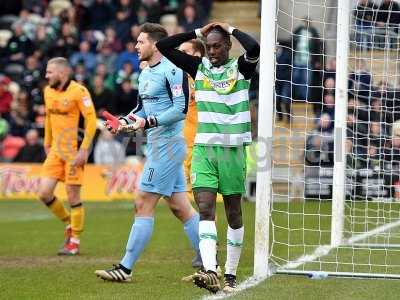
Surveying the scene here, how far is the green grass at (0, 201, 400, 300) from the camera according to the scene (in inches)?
339

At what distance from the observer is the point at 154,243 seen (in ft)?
44.0

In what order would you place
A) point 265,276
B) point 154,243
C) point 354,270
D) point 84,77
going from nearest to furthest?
1. point 265,276
2. point 354,270
3. point 154,243
4. point 84,77

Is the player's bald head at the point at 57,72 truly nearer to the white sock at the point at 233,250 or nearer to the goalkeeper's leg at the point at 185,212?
the goalkeeper's leg at the point at 185,212

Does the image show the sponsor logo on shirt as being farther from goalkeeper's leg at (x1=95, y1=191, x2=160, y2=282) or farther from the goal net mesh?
goalkeeper's leg at (x1=95, y1=191, x2=160, y2=282)

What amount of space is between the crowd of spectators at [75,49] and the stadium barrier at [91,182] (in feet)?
1.92

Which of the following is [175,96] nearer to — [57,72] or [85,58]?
[57,72]

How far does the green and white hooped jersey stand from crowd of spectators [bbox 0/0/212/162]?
14.7 meters

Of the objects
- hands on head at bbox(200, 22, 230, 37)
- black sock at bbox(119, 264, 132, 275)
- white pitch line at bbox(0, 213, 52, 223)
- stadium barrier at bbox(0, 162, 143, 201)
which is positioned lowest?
white pitch line at bbox(0, 213, 52, 223)

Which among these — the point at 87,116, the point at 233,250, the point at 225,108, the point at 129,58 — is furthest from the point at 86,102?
the point at 129,58

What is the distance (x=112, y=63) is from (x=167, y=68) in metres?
16.8

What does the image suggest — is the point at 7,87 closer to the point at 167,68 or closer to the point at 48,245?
the point at 48,245

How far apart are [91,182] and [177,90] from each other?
13.4m

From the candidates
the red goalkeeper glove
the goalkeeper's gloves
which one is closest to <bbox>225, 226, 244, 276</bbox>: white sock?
the goalkeeper's gloves

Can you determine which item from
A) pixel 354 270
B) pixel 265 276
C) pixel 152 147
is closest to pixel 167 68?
pixel 152 147
